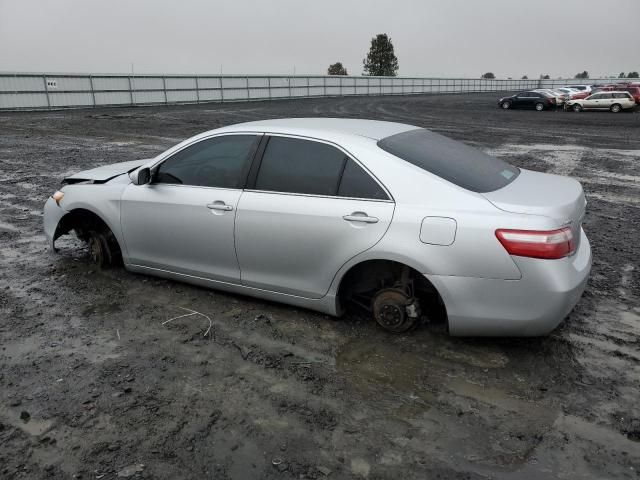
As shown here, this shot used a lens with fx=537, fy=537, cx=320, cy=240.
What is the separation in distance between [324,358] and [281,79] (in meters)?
43.3

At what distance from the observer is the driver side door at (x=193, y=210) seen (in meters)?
4.33

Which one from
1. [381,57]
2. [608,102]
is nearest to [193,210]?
[608,102]

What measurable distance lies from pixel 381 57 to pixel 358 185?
330 feet

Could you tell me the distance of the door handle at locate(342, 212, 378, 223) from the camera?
3.70 m

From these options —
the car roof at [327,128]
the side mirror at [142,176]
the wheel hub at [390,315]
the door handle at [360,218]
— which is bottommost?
the wheel hub at [390,315]

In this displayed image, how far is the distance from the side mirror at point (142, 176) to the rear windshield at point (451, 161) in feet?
6.82

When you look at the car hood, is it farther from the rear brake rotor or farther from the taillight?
the taillight

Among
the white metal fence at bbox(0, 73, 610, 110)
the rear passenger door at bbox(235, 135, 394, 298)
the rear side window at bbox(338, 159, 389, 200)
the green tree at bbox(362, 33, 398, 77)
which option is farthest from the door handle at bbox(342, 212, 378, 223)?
the green tree at bbox(362, 33, 398, 77)

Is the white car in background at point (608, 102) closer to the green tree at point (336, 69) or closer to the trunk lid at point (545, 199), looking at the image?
the trunk lid at point (545, 199)

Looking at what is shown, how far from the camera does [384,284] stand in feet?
13.1

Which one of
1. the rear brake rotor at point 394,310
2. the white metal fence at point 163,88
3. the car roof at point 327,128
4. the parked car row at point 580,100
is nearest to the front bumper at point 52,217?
the car roof at point 327,128

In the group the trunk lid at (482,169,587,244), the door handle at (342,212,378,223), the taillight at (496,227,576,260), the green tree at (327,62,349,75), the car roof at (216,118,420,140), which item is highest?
the green tree at (327,62,349,75)

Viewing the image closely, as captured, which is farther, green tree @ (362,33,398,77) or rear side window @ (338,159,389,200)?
green tree @ (362,33,398,77)

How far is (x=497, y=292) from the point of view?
3.42 meters
